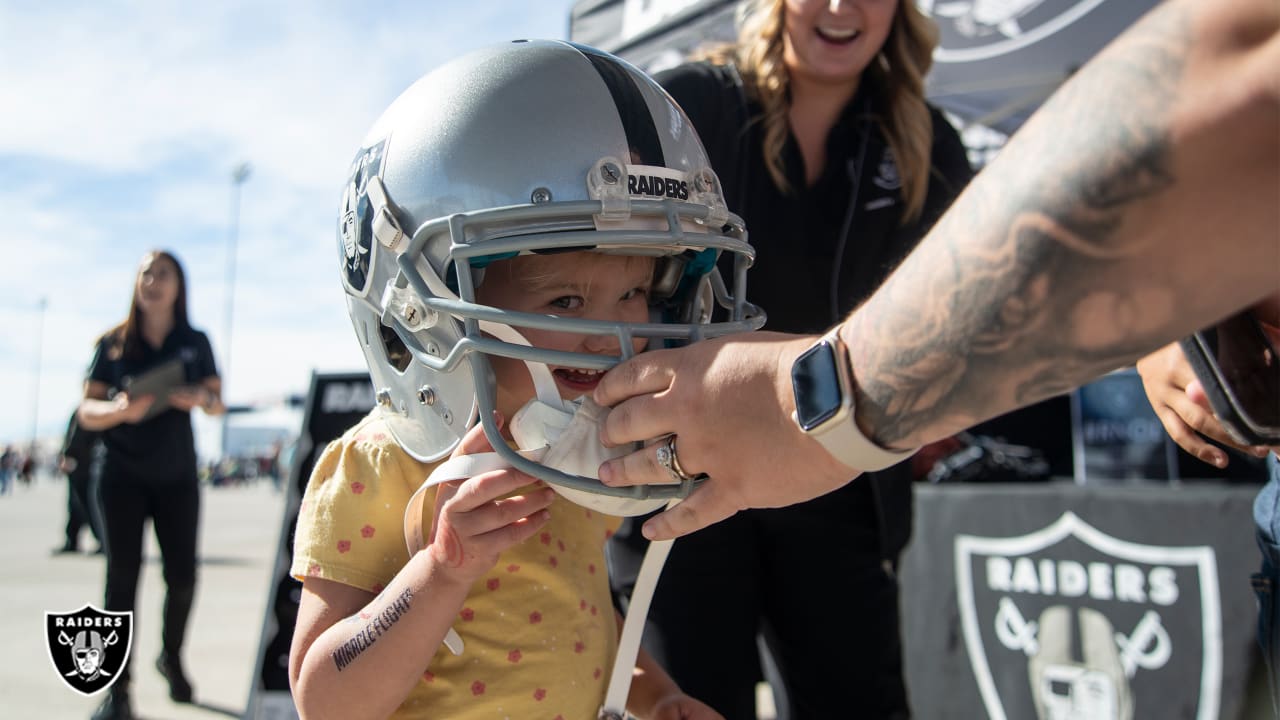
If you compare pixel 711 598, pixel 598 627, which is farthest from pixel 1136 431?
pixel 598 627

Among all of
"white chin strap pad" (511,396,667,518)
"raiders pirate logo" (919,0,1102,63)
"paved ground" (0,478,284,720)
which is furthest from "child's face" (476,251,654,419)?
"raiders pirate logo" (919,0,1102,63)

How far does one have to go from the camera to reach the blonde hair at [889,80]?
2.06 meters

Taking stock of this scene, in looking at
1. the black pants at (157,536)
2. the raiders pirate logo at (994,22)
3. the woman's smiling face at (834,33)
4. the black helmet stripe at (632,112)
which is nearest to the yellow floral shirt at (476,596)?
the black helmet stripe at (632,112)

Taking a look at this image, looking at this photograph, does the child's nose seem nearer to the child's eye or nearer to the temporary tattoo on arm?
the child's eye

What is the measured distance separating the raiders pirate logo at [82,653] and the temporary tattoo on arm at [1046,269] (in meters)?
3.33

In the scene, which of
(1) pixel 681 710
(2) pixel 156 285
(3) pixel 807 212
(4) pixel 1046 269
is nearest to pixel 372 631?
(1) pixel 681 710

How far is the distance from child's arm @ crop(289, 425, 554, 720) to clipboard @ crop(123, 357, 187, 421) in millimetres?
3406

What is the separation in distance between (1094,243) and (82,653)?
11.9 ft

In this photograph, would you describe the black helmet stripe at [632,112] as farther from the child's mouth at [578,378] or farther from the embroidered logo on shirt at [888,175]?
the embroidered logo on shirt at [888,175]

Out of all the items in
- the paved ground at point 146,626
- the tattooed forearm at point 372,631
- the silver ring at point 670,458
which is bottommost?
the paved ground at point 146,626

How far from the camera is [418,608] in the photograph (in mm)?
1278

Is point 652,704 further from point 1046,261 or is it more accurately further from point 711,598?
point 1046,261

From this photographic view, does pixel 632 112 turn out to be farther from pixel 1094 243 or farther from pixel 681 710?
pixel 681 710

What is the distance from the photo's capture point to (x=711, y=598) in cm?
199
